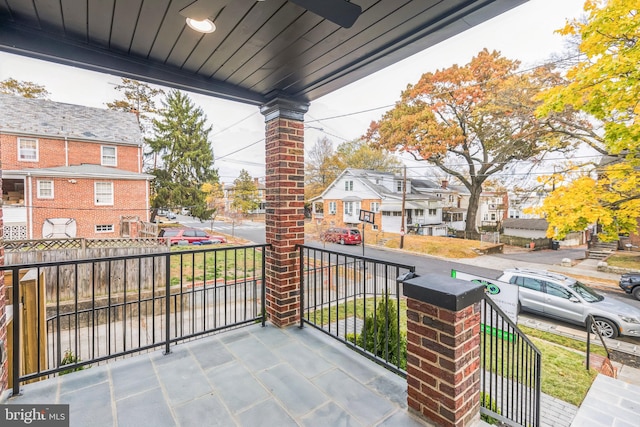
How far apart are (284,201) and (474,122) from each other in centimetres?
863

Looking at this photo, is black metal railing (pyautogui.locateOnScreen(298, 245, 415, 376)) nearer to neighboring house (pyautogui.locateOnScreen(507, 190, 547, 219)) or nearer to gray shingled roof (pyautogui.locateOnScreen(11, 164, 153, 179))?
gray shingled roof (pyautogui.locateOnScreen(11, 164, 153, 179))

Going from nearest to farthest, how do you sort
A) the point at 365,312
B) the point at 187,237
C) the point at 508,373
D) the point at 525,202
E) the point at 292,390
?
the point at 292,390
the point at 365,312
the point at 508,373
the point at 187,237
the point at 525,202

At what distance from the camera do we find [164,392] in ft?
5.51

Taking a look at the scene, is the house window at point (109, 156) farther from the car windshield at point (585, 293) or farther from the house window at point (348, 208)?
the car windshield at point (585, 293)

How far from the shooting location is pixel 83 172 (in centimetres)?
405

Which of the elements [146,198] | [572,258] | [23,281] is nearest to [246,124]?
[146,198]

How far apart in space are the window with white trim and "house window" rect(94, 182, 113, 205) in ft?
1.64

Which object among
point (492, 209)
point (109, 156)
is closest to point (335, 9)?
point (109, 156)

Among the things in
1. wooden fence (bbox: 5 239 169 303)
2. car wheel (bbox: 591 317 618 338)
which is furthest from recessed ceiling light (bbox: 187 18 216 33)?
car wheel (bbox: 591 317 618 338)

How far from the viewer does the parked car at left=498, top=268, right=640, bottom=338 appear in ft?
17.3

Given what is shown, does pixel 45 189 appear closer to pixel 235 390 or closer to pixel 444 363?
pixel 235 390

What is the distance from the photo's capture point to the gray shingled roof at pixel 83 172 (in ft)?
11.7

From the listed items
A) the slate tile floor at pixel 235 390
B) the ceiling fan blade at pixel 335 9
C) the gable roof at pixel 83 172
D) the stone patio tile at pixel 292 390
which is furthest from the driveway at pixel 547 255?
the gable roof at pixel 83 172

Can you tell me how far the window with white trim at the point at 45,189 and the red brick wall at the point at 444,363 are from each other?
15.9 ft
